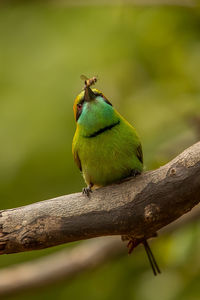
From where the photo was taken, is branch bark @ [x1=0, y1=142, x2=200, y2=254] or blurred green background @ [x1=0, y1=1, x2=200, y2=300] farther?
blurred green background @ [x1=0, y1=1, x2=200, y2=300]

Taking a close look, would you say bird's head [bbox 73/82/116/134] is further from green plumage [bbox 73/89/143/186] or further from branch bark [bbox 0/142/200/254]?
branch bark [bbox 0/142/200/254]

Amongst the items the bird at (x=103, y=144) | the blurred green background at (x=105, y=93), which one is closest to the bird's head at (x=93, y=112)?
the bird at (x=103, y=144)

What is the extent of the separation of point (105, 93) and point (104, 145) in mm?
1904

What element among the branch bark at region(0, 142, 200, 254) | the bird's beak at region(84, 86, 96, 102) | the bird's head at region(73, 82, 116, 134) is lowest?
the branch bark at region(0, 142, 200, 254)

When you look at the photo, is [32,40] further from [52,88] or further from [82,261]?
[82,261]

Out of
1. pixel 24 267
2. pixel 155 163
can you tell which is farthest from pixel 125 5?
pixel 24 267

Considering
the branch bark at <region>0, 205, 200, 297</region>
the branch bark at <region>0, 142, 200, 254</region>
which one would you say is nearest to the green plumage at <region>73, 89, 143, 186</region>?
the branch bark at <region>0, 142, 200, 254</region>

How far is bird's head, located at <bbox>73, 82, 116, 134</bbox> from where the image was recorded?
315 centimetres

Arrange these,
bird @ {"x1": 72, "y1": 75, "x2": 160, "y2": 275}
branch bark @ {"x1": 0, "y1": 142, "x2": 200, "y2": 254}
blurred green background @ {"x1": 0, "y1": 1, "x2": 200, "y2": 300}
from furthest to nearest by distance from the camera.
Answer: blurred green background @ {"x1": 0, "y1": 1, "x2": 200, "y2": 300}
bird @ {"x1": 72, "y1": 75, "x2": 160, "y2": 275}
branch bark @ {"x1": 0, "y1": 142, "x2": 200, "y2": 254}

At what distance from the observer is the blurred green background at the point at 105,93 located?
13.4 feet

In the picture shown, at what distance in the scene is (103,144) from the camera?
3104 mm

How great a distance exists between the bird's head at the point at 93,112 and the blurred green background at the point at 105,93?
51 cm

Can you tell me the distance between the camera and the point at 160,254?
3998mm

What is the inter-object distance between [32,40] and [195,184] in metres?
3.78
